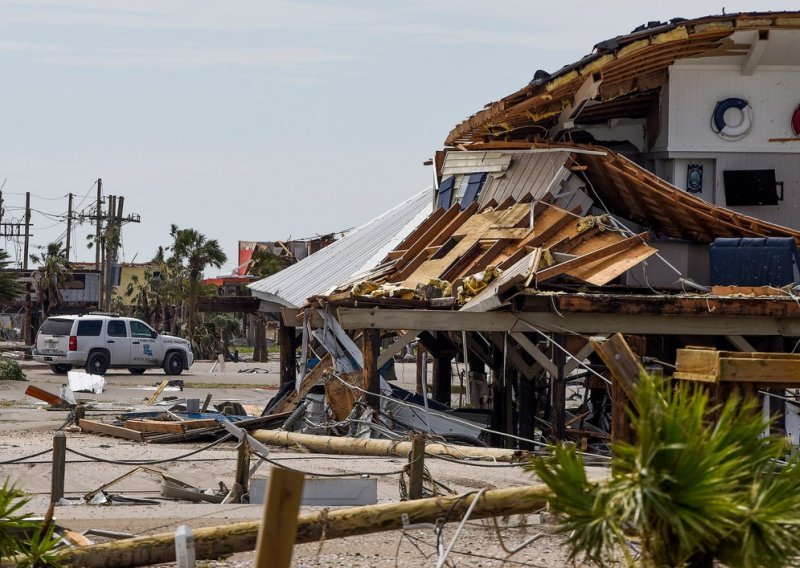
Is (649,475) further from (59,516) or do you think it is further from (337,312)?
(337,312)

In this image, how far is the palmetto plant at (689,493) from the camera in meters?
6.11

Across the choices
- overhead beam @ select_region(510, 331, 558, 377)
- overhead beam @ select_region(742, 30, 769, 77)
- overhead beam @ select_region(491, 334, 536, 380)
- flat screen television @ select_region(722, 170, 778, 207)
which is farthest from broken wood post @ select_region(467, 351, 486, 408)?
overhead beam @ select_region(742, 30, 769, 77)

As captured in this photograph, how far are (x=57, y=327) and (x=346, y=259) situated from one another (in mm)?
14642

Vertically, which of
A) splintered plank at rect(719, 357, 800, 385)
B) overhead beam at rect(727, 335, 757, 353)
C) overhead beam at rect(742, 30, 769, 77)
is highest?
overhead beam at rect(742, 30, 769, 77)

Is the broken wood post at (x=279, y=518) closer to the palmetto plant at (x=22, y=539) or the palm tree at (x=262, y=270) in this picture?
the palmetto plant at (x=22, y=539)

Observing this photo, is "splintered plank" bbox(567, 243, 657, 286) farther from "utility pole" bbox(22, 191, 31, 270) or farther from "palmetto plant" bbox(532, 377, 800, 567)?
"utility pole" bbox(22, 191, 31, 270)

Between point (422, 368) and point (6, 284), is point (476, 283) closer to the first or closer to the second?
point (422, 368)

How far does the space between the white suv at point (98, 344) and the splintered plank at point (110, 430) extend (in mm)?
17229

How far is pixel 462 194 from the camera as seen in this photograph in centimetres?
2405

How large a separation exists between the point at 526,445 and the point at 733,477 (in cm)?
1405

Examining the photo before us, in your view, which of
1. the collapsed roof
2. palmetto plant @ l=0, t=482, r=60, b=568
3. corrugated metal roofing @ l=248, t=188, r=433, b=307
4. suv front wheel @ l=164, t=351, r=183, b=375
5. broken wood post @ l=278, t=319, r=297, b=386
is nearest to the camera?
palmetto plant @ l=0, t=482, r=60, b=568

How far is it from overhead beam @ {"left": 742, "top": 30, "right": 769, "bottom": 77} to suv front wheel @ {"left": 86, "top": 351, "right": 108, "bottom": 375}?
22.8 m

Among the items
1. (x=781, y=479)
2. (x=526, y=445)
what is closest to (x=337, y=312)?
(x=526, y=445)

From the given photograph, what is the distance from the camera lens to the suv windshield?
38219 millimetres
